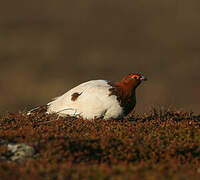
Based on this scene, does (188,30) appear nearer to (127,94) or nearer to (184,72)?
(184,72)

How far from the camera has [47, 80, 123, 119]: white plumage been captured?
31.7 ft

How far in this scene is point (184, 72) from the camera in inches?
1218

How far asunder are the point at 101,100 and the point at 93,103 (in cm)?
18

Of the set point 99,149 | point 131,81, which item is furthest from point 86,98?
point 99,149

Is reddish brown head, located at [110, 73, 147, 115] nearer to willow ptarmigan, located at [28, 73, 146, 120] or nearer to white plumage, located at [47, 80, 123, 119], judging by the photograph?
willow ptarmigan, located at [28, 73, 146, 120]

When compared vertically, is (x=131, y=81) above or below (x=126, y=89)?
above

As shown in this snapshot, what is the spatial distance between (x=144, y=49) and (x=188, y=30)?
5811mm

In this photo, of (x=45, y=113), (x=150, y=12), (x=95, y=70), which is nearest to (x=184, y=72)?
(x=95, y=70)

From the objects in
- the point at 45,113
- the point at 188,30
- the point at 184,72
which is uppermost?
the point at 188,30

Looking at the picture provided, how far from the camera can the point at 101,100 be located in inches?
380

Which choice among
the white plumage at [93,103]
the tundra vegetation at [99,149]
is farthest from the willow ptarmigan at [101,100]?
the tundra vegetation at [99,149]

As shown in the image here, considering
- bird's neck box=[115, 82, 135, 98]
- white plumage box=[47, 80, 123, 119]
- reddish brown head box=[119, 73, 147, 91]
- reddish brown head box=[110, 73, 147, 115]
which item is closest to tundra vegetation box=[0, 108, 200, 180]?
white plumage box=[47, 80, 123, 119]

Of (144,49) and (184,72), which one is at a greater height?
(144,49)

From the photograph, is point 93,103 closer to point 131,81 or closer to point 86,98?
point 86,98
